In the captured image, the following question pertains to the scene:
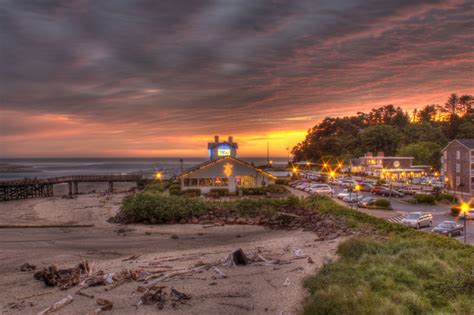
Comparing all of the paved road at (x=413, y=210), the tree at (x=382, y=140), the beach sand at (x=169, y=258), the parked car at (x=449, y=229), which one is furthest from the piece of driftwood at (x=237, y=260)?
the tree at (x=382, y=140)

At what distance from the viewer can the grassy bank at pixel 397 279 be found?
13.1 meters

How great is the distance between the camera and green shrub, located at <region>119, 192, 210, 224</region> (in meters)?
37.9

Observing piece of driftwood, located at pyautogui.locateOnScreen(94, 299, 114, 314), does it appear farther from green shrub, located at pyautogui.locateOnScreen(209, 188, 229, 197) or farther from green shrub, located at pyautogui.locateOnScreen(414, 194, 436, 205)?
green shrub, located at pyautogui.locateOnScreen(414, 194, 436, 205)

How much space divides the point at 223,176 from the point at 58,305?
37.5 meters

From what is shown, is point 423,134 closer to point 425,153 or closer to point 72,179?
point 425,153

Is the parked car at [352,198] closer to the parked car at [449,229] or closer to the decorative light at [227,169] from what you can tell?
the parked car at [449,229]

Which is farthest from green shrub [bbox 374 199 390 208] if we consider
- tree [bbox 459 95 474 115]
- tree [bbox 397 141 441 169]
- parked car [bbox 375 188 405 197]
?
tree [bbox 459 95 474 115]

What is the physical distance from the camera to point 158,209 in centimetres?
3791

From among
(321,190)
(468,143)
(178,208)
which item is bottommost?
(321,190)

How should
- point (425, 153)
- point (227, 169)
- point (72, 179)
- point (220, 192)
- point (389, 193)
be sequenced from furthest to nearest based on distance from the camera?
1. point (425, 153)
2. point (72, 179)
3. point (227, 169)
4. point (389, 193)
5. point (220, 192)

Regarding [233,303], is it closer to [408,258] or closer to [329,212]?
[408,258]

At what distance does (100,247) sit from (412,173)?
84.8m

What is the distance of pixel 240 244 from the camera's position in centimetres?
2736

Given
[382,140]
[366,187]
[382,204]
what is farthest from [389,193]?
[382,140]
